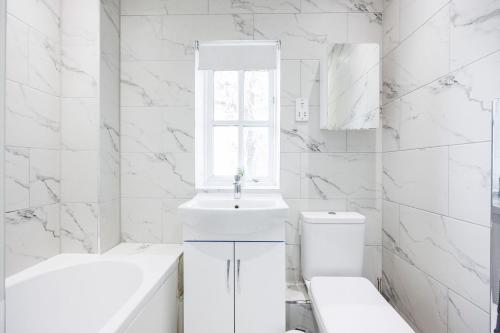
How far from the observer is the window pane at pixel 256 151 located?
2.11 meters

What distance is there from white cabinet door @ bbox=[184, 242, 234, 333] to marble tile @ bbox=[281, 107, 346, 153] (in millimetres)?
828

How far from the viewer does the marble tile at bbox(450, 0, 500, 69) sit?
1.03 meters

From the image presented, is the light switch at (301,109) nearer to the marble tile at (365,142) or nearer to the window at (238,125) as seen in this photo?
the window at (238,125)

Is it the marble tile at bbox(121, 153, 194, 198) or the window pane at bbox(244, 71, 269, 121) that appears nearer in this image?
→ the marble tile at bbox(121, 153, 194, 198)

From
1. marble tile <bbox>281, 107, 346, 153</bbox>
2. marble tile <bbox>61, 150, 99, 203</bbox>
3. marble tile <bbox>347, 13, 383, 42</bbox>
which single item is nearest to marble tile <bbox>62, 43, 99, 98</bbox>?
marble tile <bbox>61, 150, 99, 203</bbox>

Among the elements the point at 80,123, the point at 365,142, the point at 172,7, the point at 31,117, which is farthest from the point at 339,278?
the point at 172,7

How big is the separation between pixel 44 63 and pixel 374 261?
8.00 ft

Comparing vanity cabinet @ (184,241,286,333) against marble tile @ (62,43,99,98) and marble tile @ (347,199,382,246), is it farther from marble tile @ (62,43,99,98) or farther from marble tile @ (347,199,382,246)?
marble tile @ (62,43,99,98)

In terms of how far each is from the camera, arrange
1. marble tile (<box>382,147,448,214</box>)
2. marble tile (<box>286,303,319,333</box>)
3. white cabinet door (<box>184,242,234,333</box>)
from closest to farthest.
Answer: marble tile (<box>382,147,448,214</box>) → white cabinet door (<box>184,242,234,333</box>) → marble tile (<box>286,303,319,333</box>)

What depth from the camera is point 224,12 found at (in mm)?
1945

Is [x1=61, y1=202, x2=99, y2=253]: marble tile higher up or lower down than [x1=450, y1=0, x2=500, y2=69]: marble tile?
lower down

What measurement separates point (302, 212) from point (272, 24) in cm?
132

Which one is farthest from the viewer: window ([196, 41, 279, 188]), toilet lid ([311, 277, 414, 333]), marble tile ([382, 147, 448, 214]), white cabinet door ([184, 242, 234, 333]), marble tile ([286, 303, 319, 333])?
window ([196, 41, 279, 188])

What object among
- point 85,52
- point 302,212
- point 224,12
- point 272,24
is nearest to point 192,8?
point 224,12
